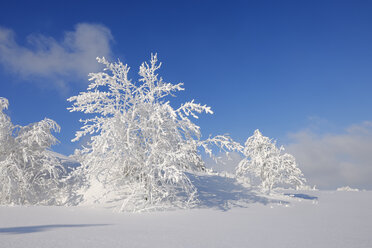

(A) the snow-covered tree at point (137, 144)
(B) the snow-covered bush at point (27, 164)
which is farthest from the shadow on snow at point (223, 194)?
(B) the snow-covered bush at point (27, 164)

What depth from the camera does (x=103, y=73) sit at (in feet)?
35.4

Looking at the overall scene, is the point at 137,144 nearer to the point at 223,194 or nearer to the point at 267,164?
the point at 223,194

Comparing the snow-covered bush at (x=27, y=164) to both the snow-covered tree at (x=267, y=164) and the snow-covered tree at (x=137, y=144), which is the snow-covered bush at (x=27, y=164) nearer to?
the snow-covered tree at (x=137, y=144)

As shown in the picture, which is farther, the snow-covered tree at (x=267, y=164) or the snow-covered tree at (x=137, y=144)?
the snow-covered tree at (x=267, y=164)

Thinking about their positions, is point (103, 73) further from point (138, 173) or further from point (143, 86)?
point (138, 173)

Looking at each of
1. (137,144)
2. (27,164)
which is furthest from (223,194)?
(27,164)

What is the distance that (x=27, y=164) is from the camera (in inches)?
553

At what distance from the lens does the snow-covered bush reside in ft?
40.4

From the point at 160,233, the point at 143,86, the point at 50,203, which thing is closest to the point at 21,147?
the point at 50,203

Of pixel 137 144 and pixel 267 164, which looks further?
pixel 267 164

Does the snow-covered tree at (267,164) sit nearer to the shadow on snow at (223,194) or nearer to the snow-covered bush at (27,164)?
the shadow on snow at (223,194)

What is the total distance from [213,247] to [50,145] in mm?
13215

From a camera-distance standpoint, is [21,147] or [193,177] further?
[193,177]

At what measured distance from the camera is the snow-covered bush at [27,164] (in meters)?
12.3
